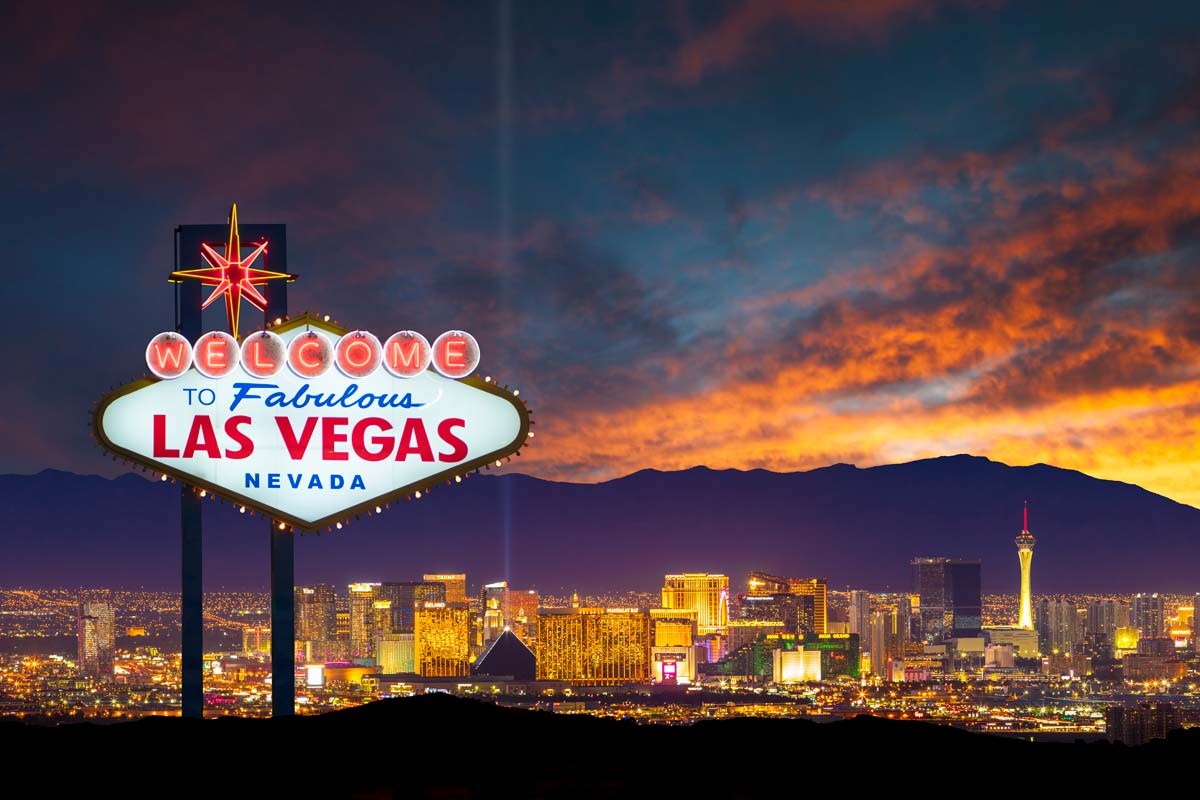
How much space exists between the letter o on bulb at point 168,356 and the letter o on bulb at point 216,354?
6.9 inches

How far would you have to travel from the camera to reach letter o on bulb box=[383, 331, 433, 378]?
2422cm

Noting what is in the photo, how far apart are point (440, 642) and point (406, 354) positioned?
11673cm

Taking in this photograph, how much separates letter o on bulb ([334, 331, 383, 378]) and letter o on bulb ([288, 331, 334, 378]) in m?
0.22

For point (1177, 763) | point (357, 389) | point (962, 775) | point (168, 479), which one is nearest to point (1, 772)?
point (168, 479)

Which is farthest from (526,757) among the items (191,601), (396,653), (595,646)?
(595,646)

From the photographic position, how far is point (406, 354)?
2428 centimetres

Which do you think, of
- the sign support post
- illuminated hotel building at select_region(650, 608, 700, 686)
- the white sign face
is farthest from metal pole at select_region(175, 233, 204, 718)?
illuminated hotel building at select_region(650, 608, 700, 686)

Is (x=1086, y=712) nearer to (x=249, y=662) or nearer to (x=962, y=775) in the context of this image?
(x=249, y=662)

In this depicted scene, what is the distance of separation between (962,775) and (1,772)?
1155 cm

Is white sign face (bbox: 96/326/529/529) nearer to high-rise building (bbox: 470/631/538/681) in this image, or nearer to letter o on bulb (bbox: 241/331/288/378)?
letter o on bulb (bbox: 241/331/288/378)

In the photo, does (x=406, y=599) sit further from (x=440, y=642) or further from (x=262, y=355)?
(x=262, y=355)

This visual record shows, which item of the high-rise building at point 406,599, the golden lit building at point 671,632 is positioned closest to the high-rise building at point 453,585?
the high-rise building at point 406,599

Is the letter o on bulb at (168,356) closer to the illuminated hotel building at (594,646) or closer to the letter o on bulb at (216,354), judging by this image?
the letter o on bulb at (216,354)

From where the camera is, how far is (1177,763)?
17969mm
